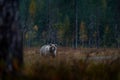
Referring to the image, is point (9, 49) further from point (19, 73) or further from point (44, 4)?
point (44, 4)

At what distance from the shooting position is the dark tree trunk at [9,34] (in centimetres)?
351

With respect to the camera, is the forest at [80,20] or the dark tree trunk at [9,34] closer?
the dark tree trunk at [9,34]

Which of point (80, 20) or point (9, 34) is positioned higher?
point (80, 20)

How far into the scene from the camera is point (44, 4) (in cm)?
8219

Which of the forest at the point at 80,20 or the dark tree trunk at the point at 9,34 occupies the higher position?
the forest at the point at 80,20

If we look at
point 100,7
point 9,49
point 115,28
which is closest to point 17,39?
point 9,49

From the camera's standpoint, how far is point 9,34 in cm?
359

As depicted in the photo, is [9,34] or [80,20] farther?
[80,20]

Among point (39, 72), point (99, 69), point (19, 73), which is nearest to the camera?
point (19, 73)

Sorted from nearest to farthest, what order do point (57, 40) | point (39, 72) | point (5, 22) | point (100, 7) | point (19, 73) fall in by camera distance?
point (19, 73)
point (39, 72)
point (5, 22)
point (100, 7)
point (57, 40)

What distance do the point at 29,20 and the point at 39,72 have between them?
70137 mm

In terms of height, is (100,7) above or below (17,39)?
above

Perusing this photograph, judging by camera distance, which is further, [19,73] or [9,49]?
[9,49]

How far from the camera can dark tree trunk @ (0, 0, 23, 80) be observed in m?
3.51
